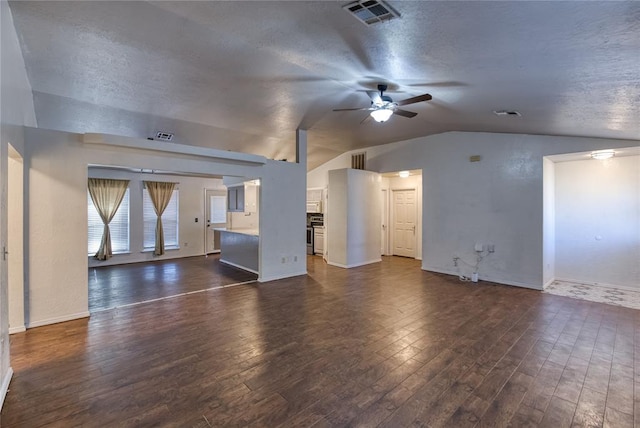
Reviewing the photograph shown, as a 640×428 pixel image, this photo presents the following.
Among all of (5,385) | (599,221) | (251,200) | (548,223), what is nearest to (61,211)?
(5,385)

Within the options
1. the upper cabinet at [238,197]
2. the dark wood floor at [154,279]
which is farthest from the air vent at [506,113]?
the upper cabinet at [238,197]

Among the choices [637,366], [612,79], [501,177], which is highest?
[612,79]

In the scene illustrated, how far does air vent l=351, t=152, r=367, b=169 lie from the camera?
824 cm

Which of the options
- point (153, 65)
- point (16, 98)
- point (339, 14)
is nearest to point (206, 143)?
point (153, 65)

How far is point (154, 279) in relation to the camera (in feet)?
19.8

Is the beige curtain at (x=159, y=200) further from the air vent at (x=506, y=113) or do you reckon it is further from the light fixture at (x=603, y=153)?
the light fixture at (x=603, y=153)

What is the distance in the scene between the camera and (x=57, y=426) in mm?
1988

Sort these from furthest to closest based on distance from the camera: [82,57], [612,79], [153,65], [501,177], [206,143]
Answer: [206,143] < [501,177] < [153,65] < [82,57] < [612,79]

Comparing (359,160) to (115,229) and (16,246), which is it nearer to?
(115,229)

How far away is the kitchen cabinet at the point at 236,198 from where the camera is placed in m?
7.25

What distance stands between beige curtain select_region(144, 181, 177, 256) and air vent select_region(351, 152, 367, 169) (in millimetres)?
5194

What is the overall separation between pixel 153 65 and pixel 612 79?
15.3ft

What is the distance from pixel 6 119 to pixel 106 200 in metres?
5.54

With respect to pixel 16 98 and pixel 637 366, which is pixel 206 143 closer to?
pixel 16 98
